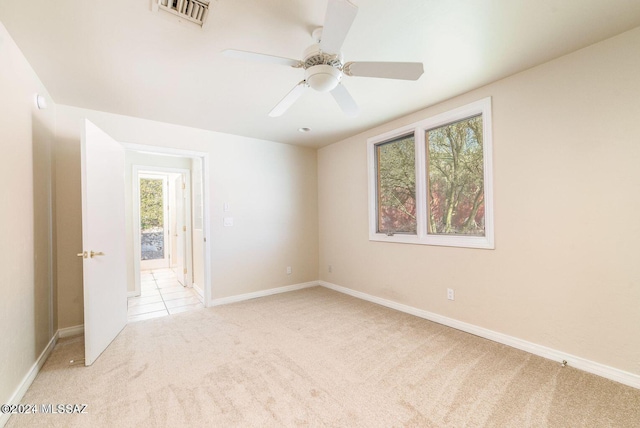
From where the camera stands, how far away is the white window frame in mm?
2568

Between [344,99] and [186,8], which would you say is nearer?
[186,8]

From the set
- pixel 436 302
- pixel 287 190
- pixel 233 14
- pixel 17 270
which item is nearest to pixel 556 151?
pixel 436 302

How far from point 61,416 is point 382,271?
3.20 m

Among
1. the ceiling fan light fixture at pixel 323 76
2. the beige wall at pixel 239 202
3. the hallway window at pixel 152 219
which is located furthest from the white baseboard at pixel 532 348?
the hallway window at pixel 152 219

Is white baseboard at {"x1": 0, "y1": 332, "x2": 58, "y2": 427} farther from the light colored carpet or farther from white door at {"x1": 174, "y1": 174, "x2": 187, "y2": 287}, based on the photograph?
white door at {"x1": 174, "y1": 174, "x2": 187, "y2": 287}

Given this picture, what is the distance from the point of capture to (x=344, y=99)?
80.0 inches

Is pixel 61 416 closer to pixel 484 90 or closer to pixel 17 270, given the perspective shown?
pixel 17 270

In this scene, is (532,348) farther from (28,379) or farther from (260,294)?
(28,379)

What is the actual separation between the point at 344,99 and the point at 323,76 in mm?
367

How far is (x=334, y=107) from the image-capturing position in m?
2.96

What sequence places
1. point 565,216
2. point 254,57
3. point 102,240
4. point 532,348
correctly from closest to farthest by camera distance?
point 254,57
point 565,216
point 532,348
point 102,240

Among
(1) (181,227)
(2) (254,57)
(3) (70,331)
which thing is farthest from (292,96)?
(1) (181,227)

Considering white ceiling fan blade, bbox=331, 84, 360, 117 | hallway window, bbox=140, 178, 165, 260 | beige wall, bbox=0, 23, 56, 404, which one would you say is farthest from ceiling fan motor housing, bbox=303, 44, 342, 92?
hallway window, bbox=140, 178, 165, 260

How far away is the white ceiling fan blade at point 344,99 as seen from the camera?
1.92 m
